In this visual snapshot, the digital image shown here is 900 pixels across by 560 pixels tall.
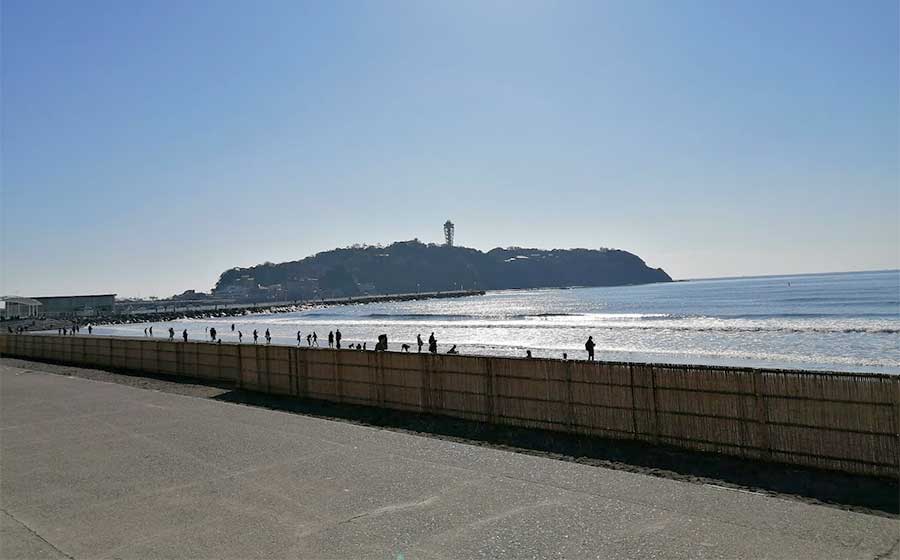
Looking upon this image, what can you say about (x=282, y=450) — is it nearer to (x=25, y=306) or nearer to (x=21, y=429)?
(x=21, y=429)

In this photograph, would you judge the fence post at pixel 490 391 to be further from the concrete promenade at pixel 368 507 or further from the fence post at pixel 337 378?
the fence post at pixel 337 378

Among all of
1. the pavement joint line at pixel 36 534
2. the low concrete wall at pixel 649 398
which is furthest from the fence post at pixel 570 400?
the pavement joint line at pixel 36 534

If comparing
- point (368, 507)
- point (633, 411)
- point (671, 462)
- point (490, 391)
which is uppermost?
point (490, 391)

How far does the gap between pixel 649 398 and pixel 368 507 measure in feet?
14.8

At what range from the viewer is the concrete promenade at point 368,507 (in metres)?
5.42

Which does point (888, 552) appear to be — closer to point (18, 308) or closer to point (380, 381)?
point (380, 381)

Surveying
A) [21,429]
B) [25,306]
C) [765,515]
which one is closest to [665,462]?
[765,515]

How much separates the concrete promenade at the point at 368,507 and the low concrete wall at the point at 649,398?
4.97ft

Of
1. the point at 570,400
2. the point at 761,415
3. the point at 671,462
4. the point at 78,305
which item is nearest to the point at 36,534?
the point at 570,400

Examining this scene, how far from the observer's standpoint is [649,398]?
9109 mm

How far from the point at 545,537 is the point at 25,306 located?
474 feet

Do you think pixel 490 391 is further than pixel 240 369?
No

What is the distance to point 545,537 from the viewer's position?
18.3 ft

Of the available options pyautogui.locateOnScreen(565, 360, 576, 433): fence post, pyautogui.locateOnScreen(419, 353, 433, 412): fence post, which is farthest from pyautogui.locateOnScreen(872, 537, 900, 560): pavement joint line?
pyautogui.locateOnScreen(419, 353, 433, 412): fence post
